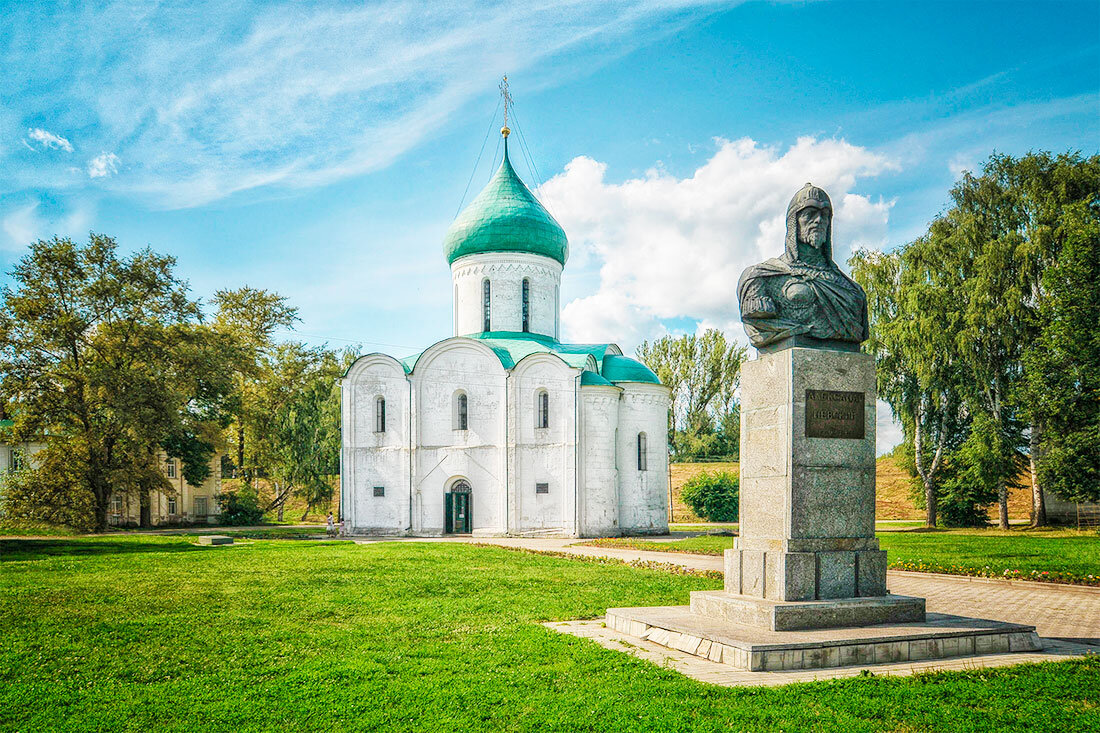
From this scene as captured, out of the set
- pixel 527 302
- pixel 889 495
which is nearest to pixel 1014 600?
pixel 527 302

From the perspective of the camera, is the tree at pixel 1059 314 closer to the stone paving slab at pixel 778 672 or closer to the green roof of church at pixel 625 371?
the green roof of church at pixel 625 371

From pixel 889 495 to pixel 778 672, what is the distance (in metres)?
38.0

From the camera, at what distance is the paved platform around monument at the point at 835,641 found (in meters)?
6.68

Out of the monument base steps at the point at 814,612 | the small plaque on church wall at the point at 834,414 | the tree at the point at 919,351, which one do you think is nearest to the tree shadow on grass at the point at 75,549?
the monument base steps at the point at 814,612

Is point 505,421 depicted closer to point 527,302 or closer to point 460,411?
point 460,411

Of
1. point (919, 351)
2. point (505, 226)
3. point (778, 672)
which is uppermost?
point (505, 226)

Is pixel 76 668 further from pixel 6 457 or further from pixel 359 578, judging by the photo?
pixel 6 457

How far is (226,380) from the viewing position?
109 feet

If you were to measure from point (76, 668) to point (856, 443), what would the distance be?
741cm

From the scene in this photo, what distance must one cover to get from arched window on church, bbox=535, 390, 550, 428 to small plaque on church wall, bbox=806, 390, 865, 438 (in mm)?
20414

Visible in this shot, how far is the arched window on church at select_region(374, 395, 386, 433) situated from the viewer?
30234 mm

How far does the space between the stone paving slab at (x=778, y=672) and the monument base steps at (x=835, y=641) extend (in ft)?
0.25

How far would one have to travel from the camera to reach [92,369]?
2861cm

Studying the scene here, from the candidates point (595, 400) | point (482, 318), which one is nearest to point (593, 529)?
point (595, 400)
